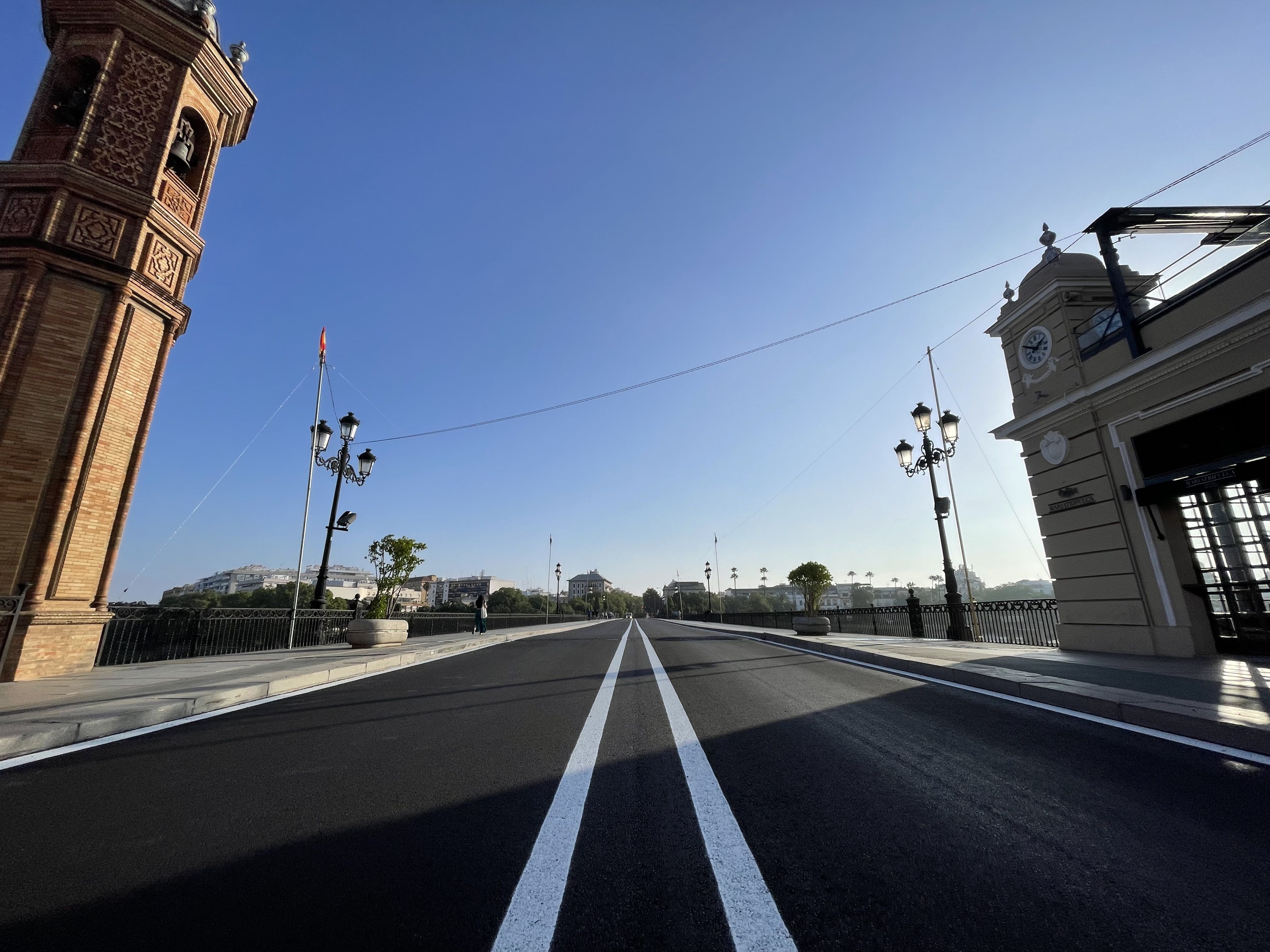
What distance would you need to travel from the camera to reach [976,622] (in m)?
15.5

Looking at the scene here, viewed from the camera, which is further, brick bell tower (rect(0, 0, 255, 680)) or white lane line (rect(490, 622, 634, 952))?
brick bell tower (rect(0, 0, 255, 680))

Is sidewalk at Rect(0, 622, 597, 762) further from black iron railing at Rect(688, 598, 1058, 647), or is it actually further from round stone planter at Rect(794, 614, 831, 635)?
black iron railing at Rect(688, 598, 1058, 647)

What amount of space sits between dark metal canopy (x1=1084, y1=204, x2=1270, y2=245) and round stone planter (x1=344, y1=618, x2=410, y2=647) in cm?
1879

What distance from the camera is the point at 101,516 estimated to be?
9.05 metres

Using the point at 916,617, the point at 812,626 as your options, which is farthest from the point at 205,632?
the point at 916,617

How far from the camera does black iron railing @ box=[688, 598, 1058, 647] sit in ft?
41.8

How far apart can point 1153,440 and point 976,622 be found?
24.6 feet

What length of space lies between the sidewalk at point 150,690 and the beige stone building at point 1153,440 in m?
14.1

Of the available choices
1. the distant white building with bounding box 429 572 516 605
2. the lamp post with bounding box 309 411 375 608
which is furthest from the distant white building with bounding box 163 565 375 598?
the lamp post with bounding box 309 411 375 608

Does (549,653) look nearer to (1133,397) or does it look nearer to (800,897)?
(800,897)

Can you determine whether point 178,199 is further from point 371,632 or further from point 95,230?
point 371,632

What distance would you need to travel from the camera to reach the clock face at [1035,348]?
12.2 m

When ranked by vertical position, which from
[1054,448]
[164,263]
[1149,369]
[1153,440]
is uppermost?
[164,263]

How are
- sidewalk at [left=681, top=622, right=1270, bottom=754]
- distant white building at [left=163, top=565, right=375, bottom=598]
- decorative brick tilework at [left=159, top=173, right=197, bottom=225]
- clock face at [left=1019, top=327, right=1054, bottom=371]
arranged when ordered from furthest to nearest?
distant white building at [left=163, top=565, right=375, bottom=598] → clock face at [left=1019, top=327, right=1054, bottom=371] → decorative brick tilework at [left=159, top=173, right=197, bottom=225] → sidewalk at [left=681, top=622, right=1270, bottom=754]
